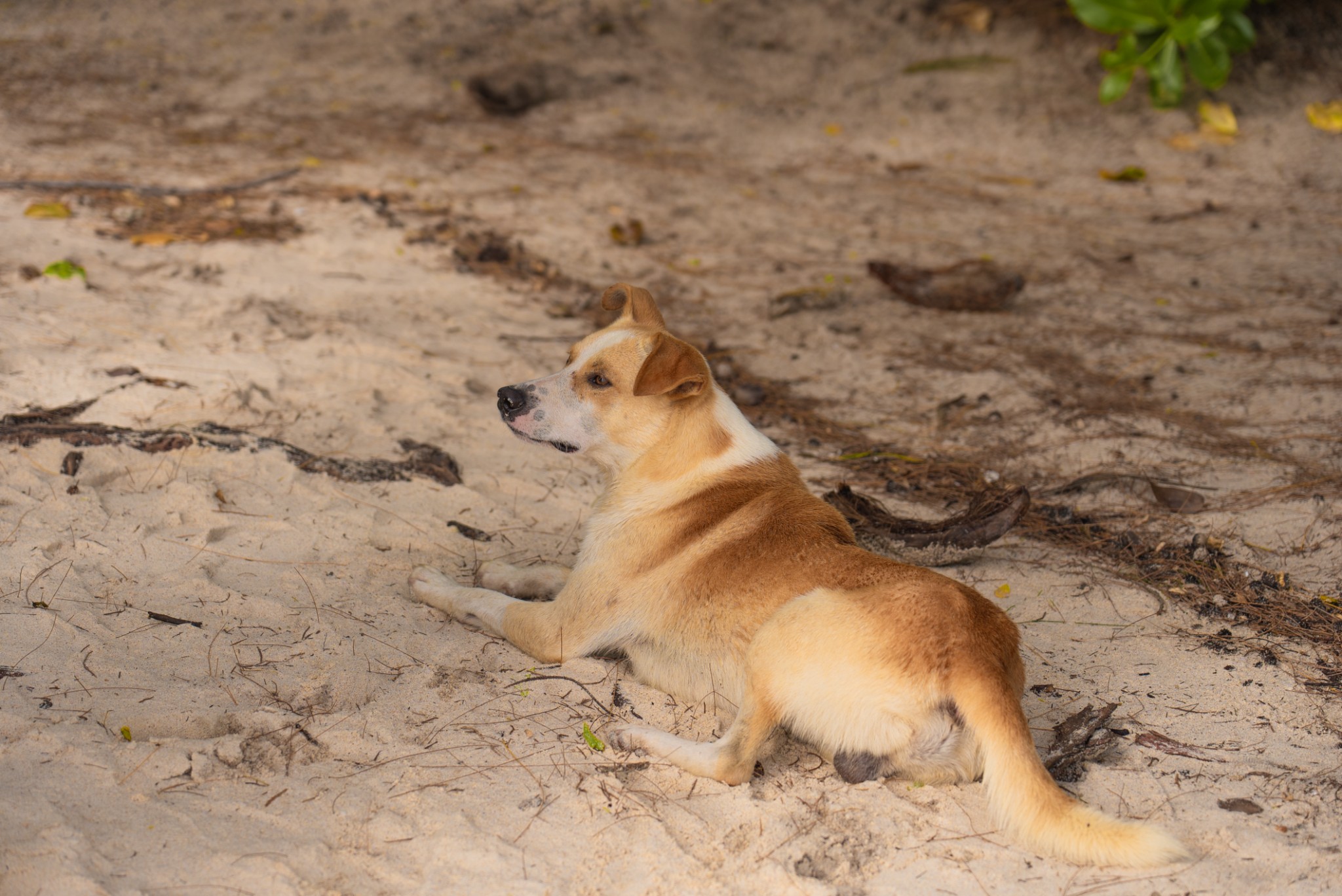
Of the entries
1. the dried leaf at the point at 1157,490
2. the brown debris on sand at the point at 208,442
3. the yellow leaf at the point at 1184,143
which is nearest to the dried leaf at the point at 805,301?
the dried leaf at the point at 1157,490

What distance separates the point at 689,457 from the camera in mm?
3857

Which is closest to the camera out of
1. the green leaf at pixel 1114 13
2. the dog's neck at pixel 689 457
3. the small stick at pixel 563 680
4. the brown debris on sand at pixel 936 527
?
Result: the small stick at pixel 563 680

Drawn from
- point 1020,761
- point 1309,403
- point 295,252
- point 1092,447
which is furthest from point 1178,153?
point 1020,761

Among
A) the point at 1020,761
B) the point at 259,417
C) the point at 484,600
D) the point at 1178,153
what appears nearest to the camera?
the point at 1020,761

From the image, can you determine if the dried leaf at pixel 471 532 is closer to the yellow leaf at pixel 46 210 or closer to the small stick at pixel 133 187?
the yellow leaf at pixel 46 210

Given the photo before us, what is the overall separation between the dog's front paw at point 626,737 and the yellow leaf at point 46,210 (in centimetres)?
609

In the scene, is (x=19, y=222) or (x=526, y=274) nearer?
(x=19, y=222)

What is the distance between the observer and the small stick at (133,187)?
24.1 ft

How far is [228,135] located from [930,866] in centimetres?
891

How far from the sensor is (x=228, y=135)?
360 inches

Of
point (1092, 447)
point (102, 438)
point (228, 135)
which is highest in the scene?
point (228, 135)

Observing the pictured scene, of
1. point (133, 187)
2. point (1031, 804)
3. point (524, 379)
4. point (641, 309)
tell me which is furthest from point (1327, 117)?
point (133, 187)

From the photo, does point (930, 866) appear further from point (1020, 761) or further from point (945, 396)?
point (945, 396)

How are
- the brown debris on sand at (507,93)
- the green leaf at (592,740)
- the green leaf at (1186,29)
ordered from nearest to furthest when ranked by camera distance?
the green leaf at (592,740) < the green leaf at (1186,29) < the brown debris on sand at (507,93)
